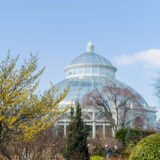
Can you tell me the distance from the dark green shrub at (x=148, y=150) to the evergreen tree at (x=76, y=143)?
143 inches

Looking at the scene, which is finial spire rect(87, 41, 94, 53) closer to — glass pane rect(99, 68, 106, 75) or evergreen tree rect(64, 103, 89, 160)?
glass pane rect(99, 68, 106, 75)

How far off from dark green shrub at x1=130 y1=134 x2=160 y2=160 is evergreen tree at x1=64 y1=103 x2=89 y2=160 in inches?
143

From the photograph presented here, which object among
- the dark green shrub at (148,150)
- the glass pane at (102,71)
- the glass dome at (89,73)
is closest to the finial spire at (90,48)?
the glass dome at (89,73)

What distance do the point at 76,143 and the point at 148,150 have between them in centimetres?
490

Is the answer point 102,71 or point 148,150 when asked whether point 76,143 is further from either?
point 102,71

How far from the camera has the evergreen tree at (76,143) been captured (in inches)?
590

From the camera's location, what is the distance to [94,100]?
32.6 metres

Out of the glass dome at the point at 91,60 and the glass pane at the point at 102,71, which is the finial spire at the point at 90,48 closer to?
the glass dome at the point at 91,60

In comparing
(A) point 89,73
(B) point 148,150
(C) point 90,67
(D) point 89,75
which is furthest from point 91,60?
(B) point 148,150

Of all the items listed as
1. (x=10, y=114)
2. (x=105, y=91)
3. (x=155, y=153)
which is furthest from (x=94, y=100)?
(x=10, y=114)

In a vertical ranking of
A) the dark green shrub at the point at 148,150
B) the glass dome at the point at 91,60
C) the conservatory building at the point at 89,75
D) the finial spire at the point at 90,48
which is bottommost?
the dark green shrub at the point at 148,150

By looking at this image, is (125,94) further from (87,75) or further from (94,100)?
(87,75)

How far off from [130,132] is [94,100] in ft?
21.2

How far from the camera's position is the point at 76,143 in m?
15.6
